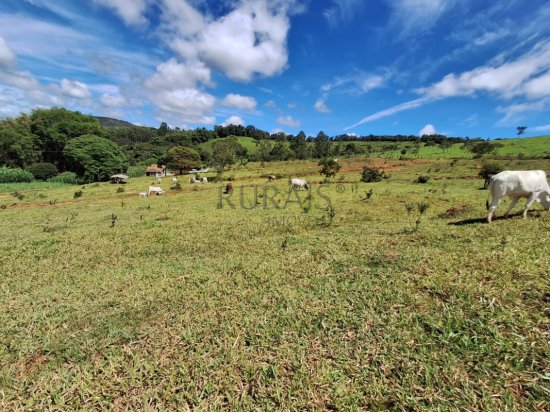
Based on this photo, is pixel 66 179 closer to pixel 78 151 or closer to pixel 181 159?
pixel 78 151

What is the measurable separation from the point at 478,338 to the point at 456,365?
0.58 meters

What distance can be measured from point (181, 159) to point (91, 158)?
744 inches

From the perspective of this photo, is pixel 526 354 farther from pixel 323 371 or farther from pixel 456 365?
pixel 323 371

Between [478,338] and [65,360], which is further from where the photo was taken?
[65,360]

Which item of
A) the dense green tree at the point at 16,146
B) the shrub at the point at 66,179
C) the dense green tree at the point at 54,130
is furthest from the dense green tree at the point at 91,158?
the dense green tree at the point at 16,146

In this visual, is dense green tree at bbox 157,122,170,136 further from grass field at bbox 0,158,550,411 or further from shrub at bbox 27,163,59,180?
grass field at bbox 0,158,550,411

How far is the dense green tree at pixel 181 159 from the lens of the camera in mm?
69250

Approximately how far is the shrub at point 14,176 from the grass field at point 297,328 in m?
62.1

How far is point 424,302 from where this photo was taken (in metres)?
4.51

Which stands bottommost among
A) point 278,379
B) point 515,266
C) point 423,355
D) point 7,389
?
A: point 7,389

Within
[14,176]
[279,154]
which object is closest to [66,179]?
[14,176]

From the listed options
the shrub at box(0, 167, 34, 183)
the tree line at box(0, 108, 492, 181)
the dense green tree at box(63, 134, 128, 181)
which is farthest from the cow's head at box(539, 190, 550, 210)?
the shrub at box(0, 167, 34, 183)

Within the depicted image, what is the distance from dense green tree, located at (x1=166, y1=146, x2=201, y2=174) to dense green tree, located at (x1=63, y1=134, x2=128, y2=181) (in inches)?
477

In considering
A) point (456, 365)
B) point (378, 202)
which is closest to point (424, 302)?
point (456, 365)
